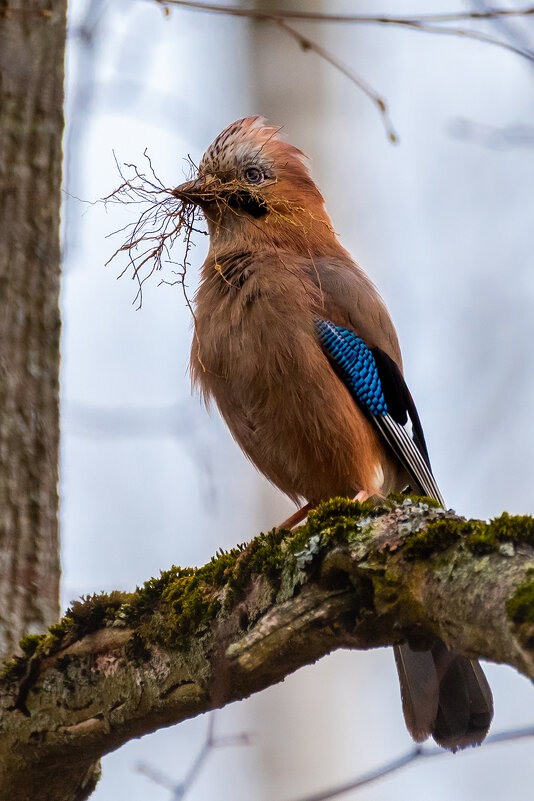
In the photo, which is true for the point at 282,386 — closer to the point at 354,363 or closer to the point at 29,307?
the point at 354,363

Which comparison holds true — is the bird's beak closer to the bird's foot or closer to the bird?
the bird

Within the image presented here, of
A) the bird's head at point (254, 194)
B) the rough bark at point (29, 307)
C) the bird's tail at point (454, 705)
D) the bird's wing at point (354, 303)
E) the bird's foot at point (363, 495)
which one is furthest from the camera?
the bird's head at point (254, 194)

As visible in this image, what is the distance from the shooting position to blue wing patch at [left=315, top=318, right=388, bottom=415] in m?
3.99

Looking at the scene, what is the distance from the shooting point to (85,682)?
115 inches

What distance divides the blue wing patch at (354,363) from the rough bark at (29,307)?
119 cm

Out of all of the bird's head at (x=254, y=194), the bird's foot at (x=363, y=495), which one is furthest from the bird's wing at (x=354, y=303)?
the bird's foot at (x=363, y=495)

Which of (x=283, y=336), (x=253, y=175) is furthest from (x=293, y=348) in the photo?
(x=253, y=175)

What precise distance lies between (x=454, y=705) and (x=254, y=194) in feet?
7.94

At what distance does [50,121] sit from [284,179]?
1.13 meters

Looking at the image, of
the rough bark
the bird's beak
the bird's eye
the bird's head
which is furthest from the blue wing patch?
the rough bark

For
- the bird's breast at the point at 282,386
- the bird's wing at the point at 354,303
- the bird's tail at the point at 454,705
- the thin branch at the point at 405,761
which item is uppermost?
the bird's wing at the point at 354,303

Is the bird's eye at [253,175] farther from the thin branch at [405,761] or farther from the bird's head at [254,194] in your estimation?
the thin branch at [405,761]

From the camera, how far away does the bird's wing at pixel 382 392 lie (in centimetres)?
401

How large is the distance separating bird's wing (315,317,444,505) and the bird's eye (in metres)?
0.88
